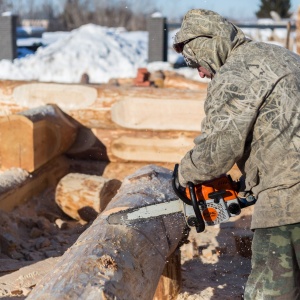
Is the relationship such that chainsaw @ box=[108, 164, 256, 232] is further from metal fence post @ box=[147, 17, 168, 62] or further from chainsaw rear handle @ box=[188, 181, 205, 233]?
metal fence post @ box=[147, 17, 168, 62]

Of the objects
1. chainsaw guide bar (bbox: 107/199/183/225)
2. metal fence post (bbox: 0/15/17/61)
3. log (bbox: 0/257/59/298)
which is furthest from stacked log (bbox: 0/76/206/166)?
metal fence post (bbox: 0/15/17/61)

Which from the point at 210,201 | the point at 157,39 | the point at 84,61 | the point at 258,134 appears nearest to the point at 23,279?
the point at 210,201

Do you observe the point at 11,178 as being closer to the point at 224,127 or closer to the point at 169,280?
the point at 169,280

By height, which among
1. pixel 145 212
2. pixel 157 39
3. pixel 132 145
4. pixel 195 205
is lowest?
pixel 157 39

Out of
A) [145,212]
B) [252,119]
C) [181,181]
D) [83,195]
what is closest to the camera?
[252,119]

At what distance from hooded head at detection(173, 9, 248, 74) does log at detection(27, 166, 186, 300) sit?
102 cm

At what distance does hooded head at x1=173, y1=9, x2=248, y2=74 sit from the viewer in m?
2.85

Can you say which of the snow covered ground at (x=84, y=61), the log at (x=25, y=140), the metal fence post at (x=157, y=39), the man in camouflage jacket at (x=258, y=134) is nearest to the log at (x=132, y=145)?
the log at (x=25, y=140)

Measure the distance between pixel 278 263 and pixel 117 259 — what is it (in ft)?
2.56

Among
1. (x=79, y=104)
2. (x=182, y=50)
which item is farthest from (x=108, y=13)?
(x=182, y=50)

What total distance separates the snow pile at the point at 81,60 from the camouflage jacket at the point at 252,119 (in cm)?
1563

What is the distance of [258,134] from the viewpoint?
2730 millimetres

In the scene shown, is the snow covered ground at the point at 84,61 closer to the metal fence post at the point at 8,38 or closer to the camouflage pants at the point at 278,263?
the metal fence post at the point at 8,38

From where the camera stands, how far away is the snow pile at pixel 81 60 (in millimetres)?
19031
